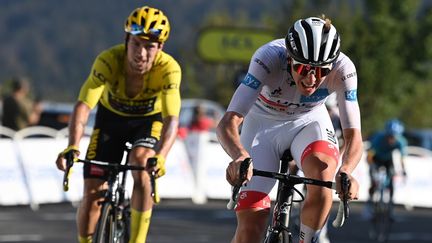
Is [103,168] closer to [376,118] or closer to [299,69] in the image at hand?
[299,69]

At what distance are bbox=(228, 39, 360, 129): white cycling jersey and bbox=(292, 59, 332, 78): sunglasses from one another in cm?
24

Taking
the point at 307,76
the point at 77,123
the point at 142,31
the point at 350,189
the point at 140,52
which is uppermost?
the point at 142,31

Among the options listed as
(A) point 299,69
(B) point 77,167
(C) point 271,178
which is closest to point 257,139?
(C) point 271,178

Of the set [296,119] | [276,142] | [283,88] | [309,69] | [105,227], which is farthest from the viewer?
[105,227]

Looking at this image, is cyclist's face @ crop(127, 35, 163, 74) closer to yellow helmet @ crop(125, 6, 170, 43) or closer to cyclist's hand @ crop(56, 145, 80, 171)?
yellow helmet @ crop(125, 6, 170, 43)

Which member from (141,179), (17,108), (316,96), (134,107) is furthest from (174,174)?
(316,96)

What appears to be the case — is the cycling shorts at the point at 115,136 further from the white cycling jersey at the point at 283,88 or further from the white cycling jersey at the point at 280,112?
the white cycling jersey at the point at 283,88

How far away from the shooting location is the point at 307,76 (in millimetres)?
7629

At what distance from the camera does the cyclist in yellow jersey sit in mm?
9359

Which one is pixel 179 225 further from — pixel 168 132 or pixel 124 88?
pixel 168 132

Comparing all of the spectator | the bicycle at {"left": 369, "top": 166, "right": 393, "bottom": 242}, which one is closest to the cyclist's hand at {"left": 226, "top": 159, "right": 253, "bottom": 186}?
the bicycle at {"left": 369, "top": 166, "right": 393, "bottom": 242}

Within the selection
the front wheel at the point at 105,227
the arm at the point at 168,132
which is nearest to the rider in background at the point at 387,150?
the arm at the point at 168,132

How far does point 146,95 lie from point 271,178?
1.93 meters

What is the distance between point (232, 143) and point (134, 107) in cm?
245
